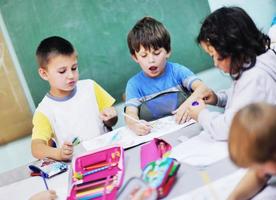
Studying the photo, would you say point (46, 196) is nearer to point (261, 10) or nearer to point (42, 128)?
point (42, 128)

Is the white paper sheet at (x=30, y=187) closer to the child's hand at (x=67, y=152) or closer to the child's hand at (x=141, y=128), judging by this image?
the child's hand at (x=67, y=152)

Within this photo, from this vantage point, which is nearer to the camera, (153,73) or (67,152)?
(67,152)

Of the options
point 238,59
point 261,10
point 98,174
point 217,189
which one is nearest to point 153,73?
point 238,59

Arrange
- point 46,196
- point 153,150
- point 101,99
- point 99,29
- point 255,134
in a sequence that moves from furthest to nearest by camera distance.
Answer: point 99,29, point 101,99, point 153,150, point 46,196, point 255,134

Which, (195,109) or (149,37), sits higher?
(149,37)

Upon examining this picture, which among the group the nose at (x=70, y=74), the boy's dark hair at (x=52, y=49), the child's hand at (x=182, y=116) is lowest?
the child's hand at (x=182, y=116)

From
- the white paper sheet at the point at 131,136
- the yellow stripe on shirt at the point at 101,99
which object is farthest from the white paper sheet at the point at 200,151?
the yellow stripe on shirt at the point at 101,99

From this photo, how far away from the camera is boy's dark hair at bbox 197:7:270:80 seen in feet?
3.52

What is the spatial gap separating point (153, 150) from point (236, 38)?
425 mm

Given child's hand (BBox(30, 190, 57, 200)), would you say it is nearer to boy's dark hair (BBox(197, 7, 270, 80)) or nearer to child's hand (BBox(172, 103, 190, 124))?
child's hand (BBox(172, 103, 190, 124))

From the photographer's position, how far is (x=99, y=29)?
228 cm

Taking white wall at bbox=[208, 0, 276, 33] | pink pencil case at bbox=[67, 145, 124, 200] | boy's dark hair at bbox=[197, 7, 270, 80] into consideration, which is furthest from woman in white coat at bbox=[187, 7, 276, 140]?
white wall at bbox=[208, 0, 276, 33]

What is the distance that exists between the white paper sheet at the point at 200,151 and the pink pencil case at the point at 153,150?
0.03 m

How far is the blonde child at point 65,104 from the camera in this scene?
1565 mm
